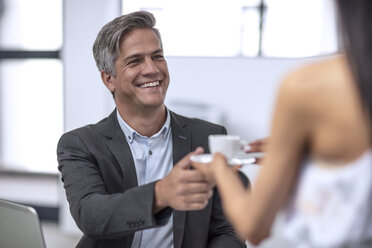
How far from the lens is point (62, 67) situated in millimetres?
3664

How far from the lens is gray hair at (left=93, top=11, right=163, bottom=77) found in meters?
1.72

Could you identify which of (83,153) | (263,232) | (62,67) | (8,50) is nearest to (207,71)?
(62,67)

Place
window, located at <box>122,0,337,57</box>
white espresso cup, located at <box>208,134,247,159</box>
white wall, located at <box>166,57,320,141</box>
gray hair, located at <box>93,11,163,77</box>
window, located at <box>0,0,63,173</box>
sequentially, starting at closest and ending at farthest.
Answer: white espresso cup, located at <box>208,134,247,159</box> → gray hair, located at <box>93,11,163,77</box> → white wall, located at <box>166,57,320,141</box> → window, located at <box>122,0,337,57</box> → window, located at <box>0,0,63,173</box>

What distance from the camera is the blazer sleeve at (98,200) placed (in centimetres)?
133

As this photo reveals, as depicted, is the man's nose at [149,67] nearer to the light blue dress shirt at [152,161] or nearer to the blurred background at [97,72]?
the light blue dress shirt at [152,161]

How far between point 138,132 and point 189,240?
47cm

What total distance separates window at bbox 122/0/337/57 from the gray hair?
1.44 m

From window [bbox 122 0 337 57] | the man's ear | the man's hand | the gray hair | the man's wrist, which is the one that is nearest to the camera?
the man's hand

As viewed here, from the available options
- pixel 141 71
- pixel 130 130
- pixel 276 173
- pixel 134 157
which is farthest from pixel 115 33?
pixel 276 173

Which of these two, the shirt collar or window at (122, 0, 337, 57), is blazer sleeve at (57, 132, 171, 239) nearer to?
the shirt collar

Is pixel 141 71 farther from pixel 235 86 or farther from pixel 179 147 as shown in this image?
pixel 235 86

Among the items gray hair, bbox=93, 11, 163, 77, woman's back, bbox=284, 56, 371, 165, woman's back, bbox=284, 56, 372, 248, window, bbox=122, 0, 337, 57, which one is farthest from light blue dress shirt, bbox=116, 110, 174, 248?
window, bbox=122, 0, 337, 57

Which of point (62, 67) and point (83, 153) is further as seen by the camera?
point (62, 67)

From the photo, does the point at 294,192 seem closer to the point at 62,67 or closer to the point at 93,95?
the point at 93,95
